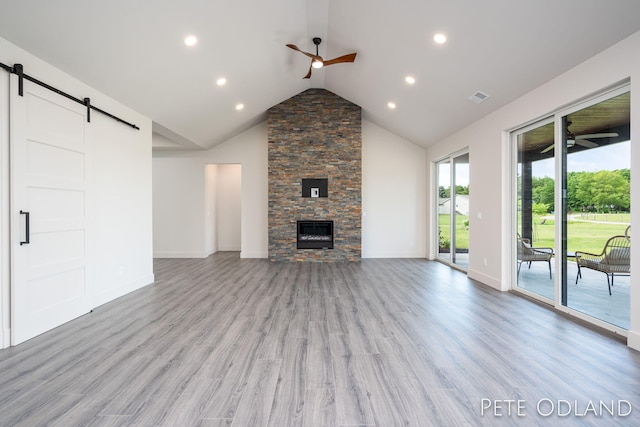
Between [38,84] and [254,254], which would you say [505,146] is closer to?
[38,84]

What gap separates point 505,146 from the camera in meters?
4.66

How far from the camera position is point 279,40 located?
4754 millimetres

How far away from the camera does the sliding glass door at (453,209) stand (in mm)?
6172

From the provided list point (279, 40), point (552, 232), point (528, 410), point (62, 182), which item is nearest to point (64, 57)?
point (62, 182)

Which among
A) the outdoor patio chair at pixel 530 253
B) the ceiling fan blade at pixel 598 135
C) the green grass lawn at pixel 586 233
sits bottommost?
the outdoor patio chair at pixel 530 253

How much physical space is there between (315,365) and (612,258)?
9.87 ft

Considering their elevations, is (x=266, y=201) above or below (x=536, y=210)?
above

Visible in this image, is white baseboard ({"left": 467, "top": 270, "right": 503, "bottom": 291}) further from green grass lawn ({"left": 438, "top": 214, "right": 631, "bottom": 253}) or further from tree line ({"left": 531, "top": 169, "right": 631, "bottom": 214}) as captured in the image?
tree line ({"left": 531, "top": 169, "right": 631, "bottom": 214})

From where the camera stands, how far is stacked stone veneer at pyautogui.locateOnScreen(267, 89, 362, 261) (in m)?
7.31

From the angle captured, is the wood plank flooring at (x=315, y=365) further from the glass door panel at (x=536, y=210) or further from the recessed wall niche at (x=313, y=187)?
the recessed wall niche at (x=313, y=187)

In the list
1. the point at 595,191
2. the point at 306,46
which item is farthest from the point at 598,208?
the point at 306,46

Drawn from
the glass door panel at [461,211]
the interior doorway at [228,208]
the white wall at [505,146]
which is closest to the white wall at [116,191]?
the interior doorway at [228,208]

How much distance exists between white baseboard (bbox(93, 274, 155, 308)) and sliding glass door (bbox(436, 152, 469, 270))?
219 inches

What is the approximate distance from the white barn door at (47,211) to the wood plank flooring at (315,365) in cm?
27
